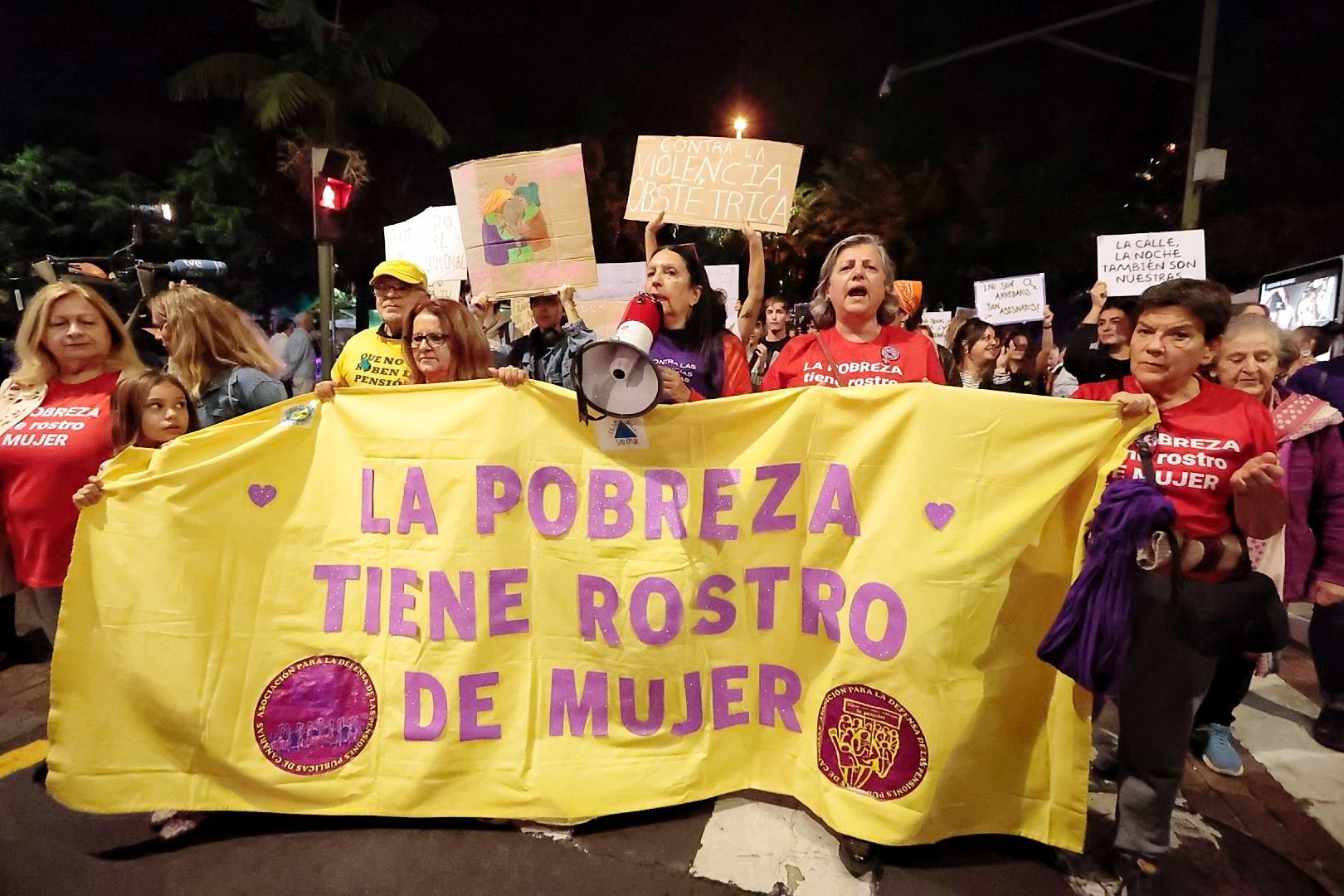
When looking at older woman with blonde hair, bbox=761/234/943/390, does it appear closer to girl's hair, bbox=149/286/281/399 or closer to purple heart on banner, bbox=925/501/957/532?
purple heart on banner, bbox=925/501/957/532

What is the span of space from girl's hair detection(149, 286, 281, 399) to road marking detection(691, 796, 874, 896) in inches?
106

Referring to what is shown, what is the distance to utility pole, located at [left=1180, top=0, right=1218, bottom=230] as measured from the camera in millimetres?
8297

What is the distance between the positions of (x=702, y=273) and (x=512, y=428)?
1.09m

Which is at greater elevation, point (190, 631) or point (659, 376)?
point (659, 376)

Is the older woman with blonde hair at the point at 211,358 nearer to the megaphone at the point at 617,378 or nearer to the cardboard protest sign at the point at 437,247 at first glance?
the megaphone at the point at 617,378

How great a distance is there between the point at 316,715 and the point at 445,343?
145 centimetres

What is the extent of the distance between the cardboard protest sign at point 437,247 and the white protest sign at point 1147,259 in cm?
464

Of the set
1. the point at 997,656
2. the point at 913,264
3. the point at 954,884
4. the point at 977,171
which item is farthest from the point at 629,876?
the point at 977,171

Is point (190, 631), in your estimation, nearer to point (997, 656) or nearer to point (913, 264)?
point (997, 656)

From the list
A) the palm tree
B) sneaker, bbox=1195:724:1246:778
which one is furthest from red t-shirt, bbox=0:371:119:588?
the palm tree

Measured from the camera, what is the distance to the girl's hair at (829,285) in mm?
2979

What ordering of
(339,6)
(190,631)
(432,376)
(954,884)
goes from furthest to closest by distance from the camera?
(339,6)
(432,376)
(190,631)
(954,884)

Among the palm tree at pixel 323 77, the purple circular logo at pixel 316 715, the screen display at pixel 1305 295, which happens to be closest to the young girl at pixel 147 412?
the purple circular logo at pixel 316 715

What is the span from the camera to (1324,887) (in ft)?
7.97
